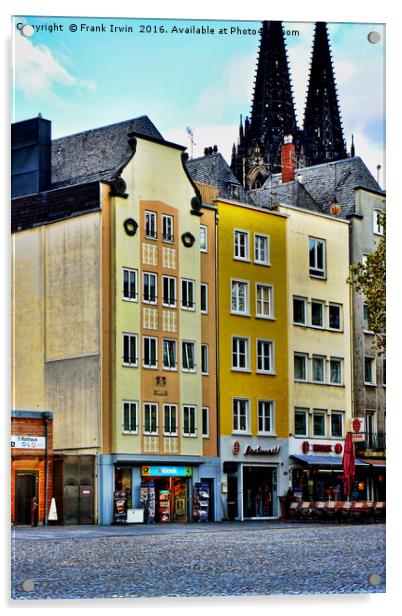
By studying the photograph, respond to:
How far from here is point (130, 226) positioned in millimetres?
21094

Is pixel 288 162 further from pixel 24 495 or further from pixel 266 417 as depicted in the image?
pixel 24 495

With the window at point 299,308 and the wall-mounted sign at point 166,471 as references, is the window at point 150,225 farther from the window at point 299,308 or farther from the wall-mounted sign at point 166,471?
the wall-mounted sign at point 166,471

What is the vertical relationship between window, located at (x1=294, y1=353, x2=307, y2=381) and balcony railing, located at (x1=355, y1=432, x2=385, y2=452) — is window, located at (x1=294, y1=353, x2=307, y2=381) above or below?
above

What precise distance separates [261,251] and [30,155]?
311 centimetres

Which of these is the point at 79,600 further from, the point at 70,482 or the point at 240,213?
the point at 240,213

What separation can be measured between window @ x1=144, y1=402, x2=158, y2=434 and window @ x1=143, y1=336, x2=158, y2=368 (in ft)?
1.63

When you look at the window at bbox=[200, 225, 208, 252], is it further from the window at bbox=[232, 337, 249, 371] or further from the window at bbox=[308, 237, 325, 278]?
the window at bbox=[308, 237, 325, 278]

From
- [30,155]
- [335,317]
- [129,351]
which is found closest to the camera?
[30,155]

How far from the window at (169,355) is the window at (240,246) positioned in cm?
125

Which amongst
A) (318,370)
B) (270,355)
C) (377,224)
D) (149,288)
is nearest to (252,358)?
(270,355)

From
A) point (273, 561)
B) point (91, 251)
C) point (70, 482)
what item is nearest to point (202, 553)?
point (273, 561)

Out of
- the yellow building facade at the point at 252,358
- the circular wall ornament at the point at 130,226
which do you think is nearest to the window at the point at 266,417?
Answer: the yellow building facade at the point at 252,358

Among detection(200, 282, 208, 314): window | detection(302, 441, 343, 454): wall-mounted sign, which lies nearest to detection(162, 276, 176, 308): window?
detection(200, 282, 208, 314): window

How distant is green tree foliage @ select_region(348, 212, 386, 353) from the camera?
20.8 m
